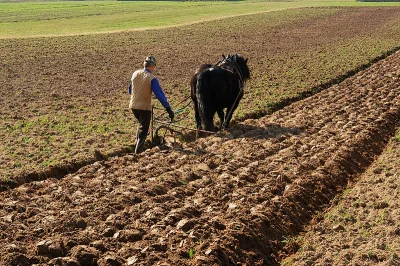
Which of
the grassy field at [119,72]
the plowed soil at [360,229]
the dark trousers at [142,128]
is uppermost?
the dark trousers at [142,128]

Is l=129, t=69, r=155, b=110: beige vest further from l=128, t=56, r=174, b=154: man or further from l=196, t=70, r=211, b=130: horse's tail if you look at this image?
l=196, t=70, r=211, b=130: horse's tail

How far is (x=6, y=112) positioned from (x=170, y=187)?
7877 mm

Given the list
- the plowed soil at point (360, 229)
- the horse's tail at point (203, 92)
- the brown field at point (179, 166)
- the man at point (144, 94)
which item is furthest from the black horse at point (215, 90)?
the plowed soil at point (360, 229)

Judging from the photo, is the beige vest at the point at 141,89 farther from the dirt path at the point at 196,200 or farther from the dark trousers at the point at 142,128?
the dirt path at the point at 196,200

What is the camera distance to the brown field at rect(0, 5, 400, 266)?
6531 mm

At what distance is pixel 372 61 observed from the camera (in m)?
23.8

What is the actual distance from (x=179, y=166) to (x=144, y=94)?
5.79ft

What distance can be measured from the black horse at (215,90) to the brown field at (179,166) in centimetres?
48

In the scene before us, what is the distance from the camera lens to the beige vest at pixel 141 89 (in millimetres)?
10398

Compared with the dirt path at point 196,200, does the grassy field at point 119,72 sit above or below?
below

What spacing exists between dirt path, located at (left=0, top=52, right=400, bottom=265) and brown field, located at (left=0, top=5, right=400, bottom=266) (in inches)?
0.8

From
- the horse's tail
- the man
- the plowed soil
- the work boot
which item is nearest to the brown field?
the plowed soil

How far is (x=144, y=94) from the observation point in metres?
10.5

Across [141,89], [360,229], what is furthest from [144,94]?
[360,229]
